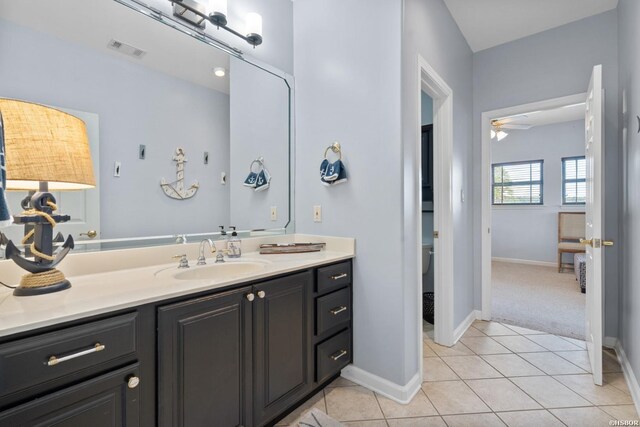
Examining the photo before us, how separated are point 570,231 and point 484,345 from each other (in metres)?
4.30

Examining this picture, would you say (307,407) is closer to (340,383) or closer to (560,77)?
(340,383)

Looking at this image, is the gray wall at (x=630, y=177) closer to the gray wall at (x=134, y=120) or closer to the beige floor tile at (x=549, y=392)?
the beige floor tile at (x=549, y=392)

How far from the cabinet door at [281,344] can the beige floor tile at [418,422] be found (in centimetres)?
50

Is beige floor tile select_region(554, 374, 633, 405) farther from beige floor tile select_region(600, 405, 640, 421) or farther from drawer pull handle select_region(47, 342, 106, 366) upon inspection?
drawer pull handle select_region(47, 342, 106, 366)

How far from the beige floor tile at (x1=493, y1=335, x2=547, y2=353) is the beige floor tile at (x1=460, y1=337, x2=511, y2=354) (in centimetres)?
6

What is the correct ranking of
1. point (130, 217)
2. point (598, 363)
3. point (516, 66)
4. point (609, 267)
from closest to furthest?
point (130, 217)
point (598, 363)
point (609, 267)
point (516, 66)

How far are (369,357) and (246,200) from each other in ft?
4.35

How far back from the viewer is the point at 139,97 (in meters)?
1.54

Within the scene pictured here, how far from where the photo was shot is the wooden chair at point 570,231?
519 cm

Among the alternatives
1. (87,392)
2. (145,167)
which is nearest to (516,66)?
(145,167)

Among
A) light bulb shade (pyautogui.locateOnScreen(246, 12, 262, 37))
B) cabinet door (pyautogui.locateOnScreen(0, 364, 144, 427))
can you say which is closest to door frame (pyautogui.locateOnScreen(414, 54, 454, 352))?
light bulb shade (pyautogui.locateOnScreen(246, 12, 262, 37))

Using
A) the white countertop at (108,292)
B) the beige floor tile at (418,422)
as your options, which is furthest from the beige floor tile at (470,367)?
the white countertop at (108,292)

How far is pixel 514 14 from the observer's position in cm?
263

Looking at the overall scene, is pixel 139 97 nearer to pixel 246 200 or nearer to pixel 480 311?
pixel 246 200
